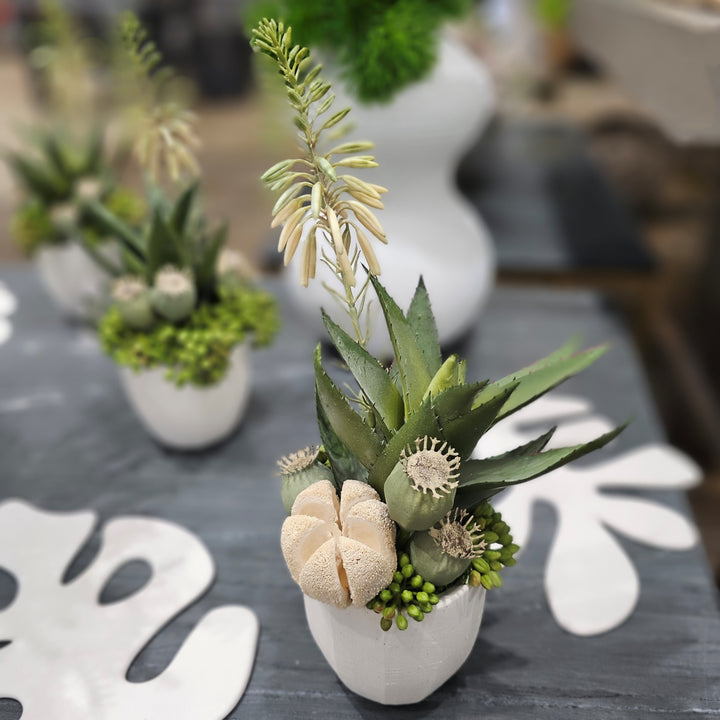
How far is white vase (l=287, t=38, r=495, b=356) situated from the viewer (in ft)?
3.14

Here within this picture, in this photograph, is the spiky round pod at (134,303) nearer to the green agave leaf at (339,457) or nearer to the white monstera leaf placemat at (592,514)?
the green agave leaf at (339,457)

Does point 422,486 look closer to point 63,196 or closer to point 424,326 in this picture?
point 424,326

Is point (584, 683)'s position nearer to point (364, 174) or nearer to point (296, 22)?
point (364, 174)

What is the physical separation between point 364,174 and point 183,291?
0.34 metres

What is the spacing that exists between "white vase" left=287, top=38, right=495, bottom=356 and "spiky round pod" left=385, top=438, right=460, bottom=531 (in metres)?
0.44

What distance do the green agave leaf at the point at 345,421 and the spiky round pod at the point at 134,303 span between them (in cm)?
37

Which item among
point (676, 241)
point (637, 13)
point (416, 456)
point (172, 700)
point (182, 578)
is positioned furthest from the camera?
point (676, 241)

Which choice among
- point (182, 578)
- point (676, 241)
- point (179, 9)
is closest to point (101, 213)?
point (182, 578)

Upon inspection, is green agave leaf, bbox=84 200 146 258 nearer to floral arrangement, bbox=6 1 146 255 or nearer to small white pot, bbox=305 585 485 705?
floral arrangement, bbox=6 1 146 255

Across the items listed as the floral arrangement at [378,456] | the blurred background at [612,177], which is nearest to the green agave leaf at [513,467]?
the floral arrangement at [378,456]

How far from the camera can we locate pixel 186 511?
86cm

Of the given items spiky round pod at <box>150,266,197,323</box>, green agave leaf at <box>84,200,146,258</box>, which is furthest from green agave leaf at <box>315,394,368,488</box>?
green agave leaf at <box>84,200,146,258</box>

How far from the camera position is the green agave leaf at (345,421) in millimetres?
556

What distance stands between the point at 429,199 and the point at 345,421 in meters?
0.59
